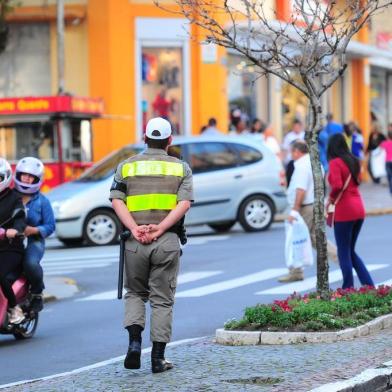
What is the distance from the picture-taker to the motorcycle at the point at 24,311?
37.2 feet

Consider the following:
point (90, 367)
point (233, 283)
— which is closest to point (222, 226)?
point (233, 283)

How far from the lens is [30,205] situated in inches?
473

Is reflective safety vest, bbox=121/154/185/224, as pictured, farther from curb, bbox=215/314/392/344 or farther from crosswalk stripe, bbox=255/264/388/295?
crosswalk stripe, bbox=255/264/388/295

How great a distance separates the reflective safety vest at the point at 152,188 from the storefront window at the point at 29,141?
18.5 m

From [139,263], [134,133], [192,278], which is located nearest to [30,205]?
[139,263]

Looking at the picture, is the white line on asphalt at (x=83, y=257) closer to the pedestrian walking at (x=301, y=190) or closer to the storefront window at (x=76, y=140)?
the pedestrian walking at (x=301, y=190)

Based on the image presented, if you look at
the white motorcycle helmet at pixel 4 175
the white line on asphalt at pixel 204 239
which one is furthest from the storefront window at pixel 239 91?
the white motorcycle helmet at pixel 4 175

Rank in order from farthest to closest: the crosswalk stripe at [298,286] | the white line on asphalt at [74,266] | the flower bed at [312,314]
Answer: the white line on asphalt at [74,266] → the crosswalk stripe at [298,286] → the flower bed at [312,314]

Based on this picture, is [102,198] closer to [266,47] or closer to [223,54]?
[266,47]

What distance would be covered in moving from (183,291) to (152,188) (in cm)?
665

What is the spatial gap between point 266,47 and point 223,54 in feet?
Answer: 72.3

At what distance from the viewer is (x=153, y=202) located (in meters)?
8.80

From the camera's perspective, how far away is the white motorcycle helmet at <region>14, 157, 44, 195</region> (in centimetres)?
1176

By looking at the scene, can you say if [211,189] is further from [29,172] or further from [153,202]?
[153,202]
